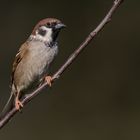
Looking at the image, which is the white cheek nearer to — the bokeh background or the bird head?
the bird head

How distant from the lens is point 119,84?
8320 mm

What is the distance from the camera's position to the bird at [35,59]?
412 cm

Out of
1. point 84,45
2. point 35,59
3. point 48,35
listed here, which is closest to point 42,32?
point 48,35

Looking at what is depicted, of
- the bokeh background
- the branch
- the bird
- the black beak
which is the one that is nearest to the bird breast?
the bird

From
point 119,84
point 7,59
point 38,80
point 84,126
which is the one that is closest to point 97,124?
point 84,126

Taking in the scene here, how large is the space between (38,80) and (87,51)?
Result: 4153 millimetres

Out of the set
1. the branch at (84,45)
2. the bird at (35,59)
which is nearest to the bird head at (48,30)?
the bird at (35,59)

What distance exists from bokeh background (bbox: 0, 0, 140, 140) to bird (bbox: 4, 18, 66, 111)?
3.27 meters

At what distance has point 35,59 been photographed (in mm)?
4223

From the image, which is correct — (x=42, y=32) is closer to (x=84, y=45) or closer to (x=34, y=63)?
(x=34, y=63)

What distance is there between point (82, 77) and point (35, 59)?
4.13 metres

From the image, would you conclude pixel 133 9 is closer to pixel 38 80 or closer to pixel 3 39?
pixel 3 39

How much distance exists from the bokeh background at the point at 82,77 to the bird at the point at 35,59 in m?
3.27

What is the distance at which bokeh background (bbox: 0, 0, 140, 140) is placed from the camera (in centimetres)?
779
